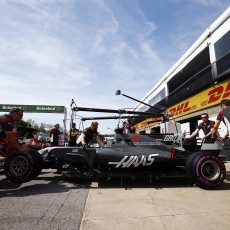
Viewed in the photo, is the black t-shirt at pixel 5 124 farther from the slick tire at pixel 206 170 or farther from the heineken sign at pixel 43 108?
the heineken sign at pixel 43 108

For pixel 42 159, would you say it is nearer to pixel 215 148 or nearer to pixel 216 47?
pixel 215 148

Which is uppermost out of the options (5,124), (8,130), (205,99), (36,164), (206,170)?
(205,99)

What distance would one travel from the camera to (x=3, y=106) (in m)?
27.3

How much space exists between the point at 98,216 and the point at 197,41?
13684 millimetres

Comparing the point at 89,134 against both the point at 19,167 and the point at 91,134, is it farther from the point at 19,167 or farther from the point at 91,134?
the point at 19,167

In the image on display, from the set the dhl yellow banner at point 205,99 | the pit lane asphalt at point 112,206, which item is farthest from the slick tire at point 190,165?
the dhl yellow banner at point 205,99

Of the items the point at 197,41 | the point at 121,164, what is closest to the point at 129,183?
the point at 121,164

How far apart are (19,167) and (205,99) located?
9.92m

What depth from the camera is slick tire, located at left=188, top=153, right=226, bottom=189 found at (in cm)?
423

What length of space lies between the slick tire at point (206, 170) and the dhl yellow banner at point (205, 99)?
399 centimetres

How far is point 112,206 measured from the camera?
3252 millimetres

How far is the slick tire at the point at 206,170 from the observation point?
423 centimetres

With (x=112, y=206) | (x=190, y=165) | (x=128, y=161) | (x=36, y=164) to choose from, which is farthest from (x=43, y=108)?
(x=112, y=206)

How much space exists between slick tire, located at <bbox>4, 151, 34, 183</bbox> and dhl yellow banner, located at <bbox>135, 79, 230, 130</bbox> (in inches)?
190
